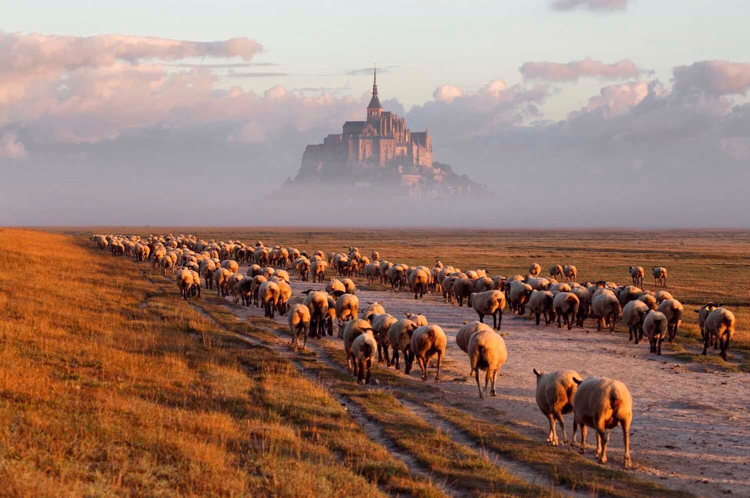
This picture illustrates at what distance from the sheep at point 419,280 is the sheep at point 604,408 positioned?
25.0 m

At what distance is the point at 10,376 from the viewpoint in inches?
515

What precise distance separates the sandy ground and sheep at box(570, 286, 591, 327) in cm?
105

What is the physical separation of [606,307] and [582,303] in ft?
6.31

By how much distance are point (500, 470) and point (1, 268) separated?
3431cm

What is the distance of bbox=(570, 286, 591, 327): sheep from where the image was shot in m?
27.5

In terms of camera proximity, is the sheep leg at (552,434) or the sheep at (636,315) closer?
the sheep leg at (552,434)

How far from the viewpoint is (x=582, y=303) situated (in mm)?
28016

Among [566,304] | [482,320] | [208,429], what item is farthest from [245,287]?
[208,429]

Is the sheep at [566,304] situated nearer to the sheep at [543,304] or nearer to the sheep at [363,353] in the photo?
the sheep at [543,304]

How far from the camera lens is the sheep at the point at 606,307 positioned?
2609 cm

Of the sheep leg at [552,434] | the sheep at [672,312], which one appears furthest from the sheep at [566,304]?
the sheep leg at [552,434]

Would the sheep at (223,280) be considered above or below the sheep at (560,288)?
below

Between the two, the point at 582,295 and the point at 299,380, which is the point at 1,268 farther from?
the point at 582,295

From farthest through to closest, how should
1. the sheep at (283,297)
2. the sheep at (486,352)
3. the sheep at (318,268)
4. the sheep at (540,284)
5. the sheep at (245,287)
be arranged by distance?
1. the sheep at (318,268)
2. the sheep at (245,287)
3. the sheep at (540,284)
4. the sheep at (283,297)
5. the sheep at (486,352)
